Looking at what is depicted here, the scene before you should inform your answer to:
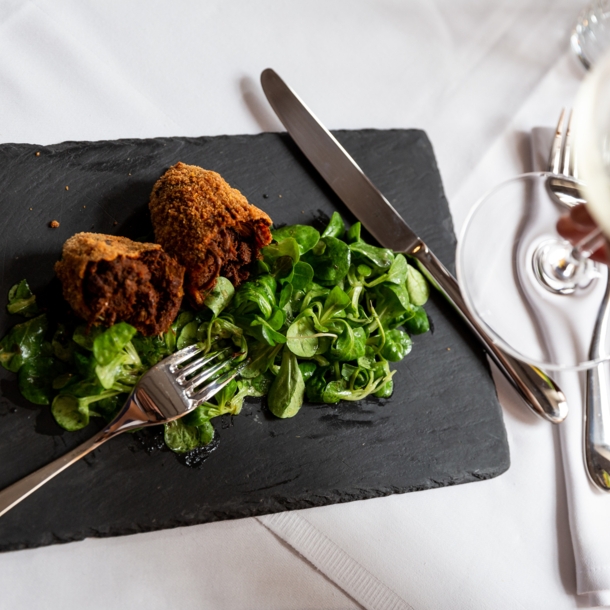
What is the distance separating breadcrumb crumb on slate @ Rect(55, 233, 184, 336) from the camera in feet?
4.66

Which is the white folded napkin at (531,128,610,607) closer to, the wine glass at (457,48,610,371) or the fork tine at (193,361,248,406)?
the wine glass at (457,48,610,371)

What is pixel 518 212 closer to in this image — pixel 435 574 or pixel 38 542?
pixel 435 574

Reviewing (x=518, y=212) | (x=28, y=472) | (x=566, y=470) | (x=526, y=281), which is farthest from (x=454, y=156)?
(x=28, y=472)

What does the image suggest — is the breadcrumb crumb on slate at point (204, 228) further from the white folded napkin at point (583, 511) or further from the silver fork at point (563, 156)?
the white folded napkin at point (583, 511)

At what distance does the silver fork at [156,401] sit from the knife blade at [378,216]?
742mm

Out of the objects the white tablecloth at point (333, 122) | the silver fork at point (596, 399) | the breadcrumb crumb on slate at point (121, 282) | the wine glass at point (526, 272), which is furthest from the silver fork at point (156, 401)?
the silver fork at point (596, 399)

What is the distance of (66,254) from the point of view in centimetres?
147

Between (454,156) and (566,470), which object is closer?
(566,470)

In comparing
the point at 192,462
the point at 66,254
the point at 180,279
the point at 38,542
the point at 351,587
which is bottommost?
the point at 351,587

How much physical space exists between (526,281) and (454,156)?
63 centimetres

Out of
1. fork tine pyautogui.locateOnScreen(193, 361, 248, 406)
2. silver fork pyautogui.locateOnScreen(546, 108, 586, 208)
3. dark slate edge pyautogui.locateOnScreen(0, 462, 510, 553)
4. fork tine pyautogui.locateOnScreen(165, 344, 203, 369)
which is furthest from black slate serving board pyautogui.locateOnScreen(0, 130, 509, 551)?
silver fork pyautogui.locateOnScreen(546, 108, 586, 208)

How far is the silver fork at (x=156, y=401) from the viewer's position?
1460 mm

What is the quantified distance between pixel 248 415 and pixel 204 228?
559 mm

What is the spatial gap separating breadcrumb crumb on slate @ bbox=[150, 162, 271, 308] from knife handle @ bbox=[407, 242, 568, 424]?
594mm
